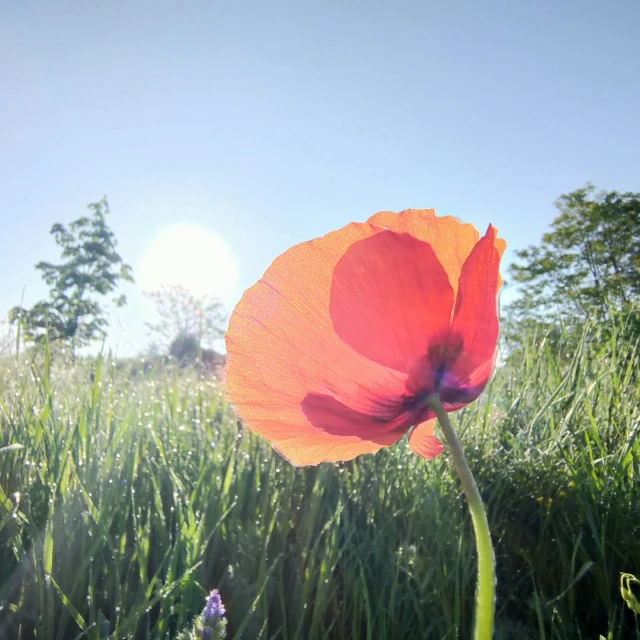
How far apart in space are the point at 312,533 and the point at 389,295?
2.83 ft

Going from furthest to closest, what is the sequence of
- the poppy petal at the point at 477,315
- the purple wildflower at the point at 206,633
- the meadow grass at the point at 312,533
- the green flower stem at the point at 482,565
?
1. the meadow grass at the point at 312,533
2. the purple wildflower at the point at 206,633
3. the poppy petal at the point at 477,315
4. the green flower stem at the point at 482,565

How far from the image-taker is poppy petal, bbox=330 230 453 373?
1.64ft

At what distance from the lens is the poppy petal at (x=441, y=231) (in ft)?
1.70

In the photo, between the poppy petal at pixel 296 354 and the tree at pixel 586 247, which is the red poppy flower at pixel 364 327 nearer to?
the poppy petal at pixel 296 354

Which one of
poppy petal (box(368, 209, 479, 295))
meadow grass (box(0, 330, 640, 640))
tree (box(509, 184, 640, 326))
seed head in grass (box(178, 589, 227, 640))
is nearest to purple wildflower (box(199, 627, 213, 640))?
seed head in grass (box(178, 589, 227, 640))

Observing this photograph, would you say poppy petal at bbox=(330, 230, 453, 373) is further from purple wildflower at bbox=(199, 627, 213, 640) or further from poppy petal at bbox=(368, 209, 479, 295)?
purple wildflower at bbox=(199, 627, 213, 640)

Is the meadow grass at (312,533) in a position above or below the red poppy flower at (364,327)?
below

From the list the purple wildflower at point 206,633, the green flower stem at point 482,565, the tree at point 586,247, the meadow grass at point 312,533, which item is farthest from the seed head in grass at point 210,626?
the tree at point 586,247


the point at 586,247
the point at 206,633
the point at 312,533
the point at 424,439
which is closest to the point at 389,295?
the point at 424,439

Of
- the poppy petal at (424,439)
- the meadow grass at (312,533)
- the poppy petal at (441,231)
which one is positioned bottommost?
the meadow grass at (312,533)

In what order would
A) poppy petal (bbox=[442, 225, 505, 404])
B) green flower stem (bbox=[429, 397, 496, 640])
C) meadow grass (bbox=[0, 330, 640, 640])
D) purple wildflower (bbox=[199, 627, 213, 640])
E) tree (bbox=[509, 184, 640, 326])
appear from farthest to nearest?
1. tree (bbox=[509, 184, 640, 326])
2. meadow grass (bbox=[0, 330, 640, 640])
3. purple wildflower (bbox=[199, 627, 213, 640])
4. poppy petal (bbox=[442, 225, 505, 404])
5. green flower stem (bbox=[429, 397, 496, 640])

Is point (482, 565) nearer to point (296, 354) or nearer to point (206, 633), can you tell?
point (296, 354)

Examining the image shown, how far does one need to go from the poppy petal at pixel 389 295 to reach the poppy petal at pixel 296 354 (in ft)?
0.05

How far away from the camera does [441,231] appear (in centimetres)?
53
